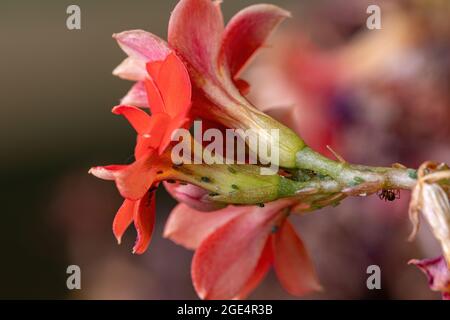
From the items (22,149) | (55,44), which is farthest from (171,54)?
(55,44)

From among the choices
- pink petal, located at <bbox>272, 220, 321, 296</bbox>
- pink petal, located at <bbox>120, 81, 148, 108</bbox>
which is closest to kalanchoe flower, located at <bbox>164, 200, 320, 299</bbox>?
pink petal, located at <bbox>272, 220, 321, 296</bbox>

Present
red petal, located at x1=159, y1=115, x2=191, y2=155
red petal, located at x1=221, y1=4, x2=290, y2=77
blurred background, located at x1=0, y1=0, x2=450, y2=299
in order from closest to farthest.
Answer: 1. red petal, located at x1=159, y1=115, x2=191, y2=155
2. red petal, located at x1=221, y1=4, x2=290, y2=77
3. blurred background, located at x1=0, y1=0, x2=450, y2=299

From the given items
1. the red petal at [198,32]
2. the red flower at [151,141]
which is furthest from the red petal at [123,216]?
the red petal at [198,32]

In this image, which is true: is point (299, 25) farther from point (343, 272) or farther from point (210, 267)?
point (210, 267)

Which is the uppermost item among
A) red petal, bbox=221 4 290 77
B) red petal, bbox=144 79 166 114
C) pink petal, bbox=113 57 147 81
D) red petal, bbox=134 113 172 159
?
red petal, bbox=221 4 290 77

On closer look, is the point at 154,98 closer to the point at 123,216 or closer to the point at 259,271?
the point at 123,216

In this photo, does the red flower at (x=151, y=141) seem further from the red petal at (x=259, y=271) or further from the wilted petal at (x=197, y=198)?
the red petal at (x=259, y=271)

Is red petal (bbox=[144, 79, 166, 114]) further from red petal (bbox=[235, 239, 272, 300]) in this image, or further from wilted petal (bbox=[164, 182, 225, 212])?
red petal (bbox=[235, 239, 272, 300])
